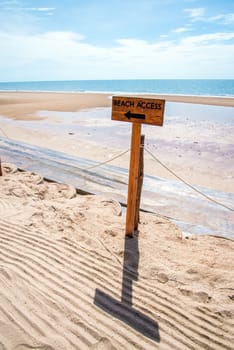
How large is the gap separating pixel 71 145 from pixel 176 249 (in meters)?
9.06

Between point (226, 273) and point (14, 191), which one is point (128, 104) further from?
point (14, 191)

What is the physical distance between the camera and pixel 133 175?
3.96m

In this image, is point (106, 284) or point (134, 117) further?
point (134, 117)

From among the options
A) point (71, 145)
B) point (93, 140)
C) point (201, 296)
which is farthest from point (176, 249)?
point (93, 140)

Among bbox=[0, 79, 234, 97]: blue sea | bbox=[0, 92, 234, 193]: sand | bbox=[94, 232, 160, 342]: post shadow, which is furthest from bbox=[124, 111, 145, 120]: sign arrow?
bbox=[0, 79, 234, 97]: blue sea

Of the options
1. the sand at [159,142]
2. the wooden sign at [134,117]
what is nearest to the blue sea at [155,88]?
the sand at [159,142]

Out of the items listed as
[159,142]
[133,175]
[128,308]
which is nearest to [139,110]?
[133,175]

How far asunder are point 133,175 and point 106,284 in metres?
1.63

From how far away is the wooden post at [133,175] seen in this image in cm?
379

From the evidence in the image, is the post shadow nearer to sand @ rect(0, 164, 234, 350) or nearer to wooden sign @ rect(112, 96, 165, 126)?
sand @ rect(0, 164, 234, 350)

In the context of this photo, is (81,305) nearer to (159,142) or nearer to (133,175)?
(133,175)

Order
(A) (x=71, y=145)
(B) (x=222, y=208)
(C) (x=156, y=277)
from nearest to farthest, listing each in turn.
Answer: (C) (x=156, y=277)
(B) (x=222, y=208)
(A) (x=71, y=145)

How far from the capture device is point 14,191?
5.72 metres

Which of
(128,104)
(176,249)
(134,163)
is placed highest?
(128,104)
